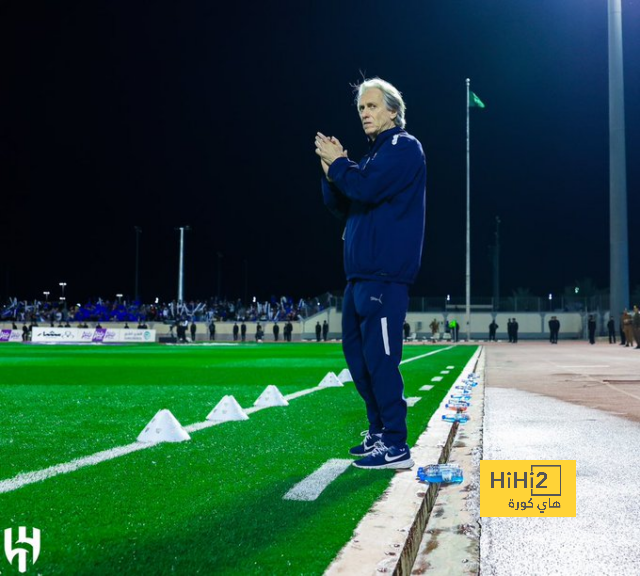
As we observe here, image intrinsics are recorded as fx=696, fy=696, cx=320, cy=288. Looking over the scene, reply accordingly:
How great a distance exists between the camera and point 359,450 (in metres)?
4.25

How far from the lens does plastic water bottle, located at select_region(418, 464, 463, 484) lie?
3465 mm

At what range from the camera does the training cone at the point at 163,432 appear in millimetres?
4828

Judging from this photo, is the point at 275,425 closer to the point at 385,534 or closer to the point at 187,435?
the point at 187,435

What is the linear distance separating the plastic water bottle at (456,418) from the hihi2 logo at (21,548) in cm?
390

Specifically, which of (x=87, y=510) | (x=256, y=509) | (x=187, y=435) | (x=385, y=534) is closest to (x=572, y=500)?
(x=385, y=534)

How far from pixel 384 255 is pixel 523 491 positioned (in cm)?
142

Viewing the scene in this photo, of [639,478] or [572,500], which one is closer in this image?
[572,500]

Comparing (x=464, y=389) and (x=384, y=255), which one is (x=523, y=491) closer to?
(x=384, y=255)

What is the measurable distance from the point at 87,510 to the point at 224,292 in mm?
114940

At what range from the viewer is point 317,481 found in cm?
347

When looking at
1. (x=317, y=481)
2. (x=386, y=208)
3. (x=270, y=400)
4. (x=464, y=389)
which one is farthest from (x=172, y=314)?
(x=317, y=481)

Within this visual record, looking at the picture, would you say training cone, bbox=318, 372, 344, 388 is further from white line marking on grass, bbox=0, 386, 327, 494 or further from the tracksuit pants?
the tracksuit pants

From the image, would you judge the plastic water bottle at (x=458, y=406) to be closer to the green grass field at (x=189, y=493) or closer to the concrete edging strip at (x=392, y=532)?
the green grass field at (x=189, y=493)

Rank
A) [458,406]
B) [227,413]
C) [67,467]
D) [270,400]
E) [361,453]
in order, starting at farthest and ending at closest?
1. [270,400]
2. [458,406]
3. [227,413]
4. [361,453]
5. [67,467]
